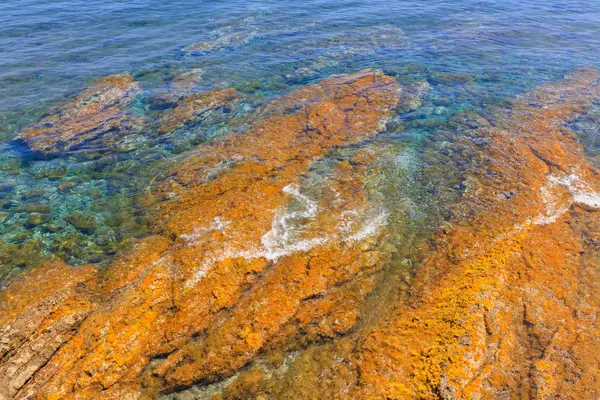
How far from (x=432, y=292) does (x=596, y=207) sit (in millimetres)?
7511

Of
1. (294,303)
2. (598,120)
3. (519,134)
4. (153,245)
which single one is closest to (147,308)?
(153,245)

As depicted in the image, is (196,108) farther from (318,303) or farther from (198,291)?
(318,303)

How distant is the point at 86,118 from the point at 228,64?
10.1 meters

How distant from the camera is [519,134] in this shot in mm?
15617

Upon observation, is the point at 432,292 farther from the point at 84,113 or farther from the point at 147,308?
the point at 84,113

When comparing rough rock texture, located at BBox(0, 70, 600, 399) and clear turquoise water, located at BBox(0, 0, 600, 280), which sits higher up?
clear turquoise water, located at BBox(0, 0, 600, 280)

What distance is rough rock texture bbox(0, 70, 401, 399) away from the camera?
7.54 m

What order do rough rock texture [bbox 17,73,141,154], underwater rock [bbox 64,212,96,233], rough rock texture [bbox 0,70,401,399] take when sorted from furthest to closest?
rough rock texture [bbox 17,73,141,154]
underwater rock [bbox 64,212,96,233]
rough rock texture [bbox 0,70,401,399]

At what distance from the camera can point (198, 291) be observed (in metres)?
8.96

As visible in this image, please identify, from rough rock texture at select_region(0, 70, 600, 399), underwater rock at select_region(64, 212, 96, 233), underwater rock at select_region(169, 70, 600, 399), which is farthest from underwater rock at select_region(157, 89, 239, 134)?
underwater rock at select_region(169, 70, 600, 399)

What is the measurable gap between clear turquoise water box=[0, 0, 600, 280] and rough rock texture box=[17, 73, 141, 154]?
0.78 metres

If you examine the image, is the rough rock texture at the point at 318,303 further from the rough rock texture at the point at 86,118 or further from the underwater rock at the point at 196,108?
the rough rock texture at the point at 86,118

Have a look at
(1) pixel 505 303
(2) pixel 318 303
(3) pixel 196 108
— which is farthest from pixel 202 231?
(3) pixel 196 108

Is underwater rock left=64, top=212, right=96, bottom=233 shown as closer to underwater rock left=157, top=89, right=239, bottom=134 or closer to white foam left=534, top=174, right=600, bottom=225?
underwater rock left=157, top=89, right=239, bottom=134
